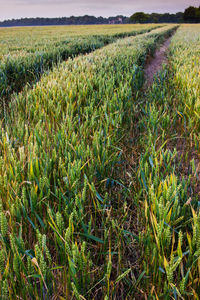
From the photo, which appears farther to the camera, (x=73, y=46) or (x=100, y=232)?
(x=73, y=46)

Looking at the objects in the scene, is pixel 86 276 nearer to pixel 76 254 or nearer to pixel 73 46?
pixel 76 254

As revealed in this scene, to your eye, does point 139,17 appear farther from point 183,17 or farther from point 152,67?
point 152,67

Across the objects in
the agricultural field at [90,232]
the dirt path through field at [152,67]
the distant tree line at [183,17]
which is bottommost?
Result: the agricultural field at [90,232]

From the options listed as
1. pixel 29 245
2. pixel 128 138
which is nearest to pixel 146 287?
pixel 29 245

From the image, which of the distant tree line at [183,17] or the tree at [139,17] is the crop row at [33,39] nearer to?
the tree at [139,17]

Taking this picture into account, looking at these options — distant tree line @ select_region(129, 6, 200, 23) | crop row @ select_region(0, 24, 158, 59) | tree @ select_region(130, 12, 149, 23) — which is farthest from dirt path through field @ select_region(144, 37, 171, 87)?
tree @ select_region(130, 12, 149, 23)

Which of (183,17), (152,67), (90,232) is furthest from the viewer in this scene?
(183,17)

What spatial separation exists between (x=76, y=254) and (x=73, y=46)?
30.6 ft

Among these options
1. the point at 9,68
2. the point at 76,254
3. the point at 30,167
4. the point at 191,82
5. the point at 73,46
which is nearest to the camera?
the point at 76,254

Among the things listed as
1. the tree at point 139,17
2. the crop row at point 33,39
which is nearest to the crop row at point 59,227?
the crop row at point 33,39

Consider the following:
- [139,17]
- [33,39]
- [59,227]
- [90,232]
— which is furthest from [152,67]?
[139,17]

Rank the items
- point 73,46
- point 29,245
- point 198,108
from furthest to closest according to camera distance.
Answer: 1. point 73,46
2. point 198,108
3. point 29,245

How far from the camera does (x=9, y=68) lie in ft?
14.7

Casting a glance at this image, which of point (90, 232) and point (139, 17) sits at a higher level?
point (139, 17)
